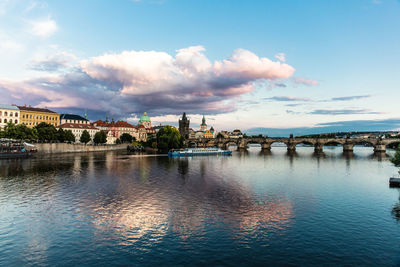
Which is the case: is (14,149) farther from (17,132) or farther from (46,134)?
(46,134)

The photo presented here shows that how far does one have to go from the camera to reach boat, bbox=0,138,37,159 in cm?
9034

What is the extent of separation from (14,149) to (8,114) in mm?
34229

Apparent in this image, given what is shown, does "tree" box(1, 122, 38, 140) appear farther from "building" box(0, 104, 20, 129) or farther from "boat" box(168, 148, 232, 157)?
"boat" box(168, 148, 232, 157)

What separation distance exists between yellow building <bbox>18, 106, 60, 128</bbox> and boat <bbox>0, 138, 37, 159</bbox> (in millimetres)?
39561

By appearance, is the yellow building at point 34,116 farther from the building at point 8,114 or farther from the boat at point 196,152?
the boat at point 196,152

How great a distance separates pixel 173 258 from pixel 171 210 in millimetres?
10762

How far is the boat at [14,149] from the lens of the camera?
296 feet

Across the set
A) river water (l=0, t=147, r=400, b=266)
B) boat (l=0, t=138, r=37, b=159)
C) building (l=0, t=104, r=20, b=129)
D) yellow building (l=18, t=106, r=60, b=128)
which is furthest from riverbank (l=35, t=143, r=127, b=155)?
river water (l=0, t=147, r=400, b=266)

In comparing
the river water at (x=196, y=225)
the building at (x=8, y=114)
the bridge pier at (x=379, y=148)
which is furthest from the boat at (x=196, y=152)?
the bridge pier at (x=379, y=148)

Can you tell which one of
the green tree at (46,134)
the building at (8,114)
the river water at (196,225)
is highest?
the building at (8,114)

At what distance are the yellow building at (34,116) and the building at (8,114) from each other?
912 centimetres

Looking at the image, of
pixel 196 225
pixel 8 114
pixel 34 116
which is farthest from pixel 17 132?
pixel 196 225

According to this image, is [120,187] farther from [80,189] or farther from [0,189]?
[0,189]

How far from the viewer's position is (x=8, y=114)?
402 ft
